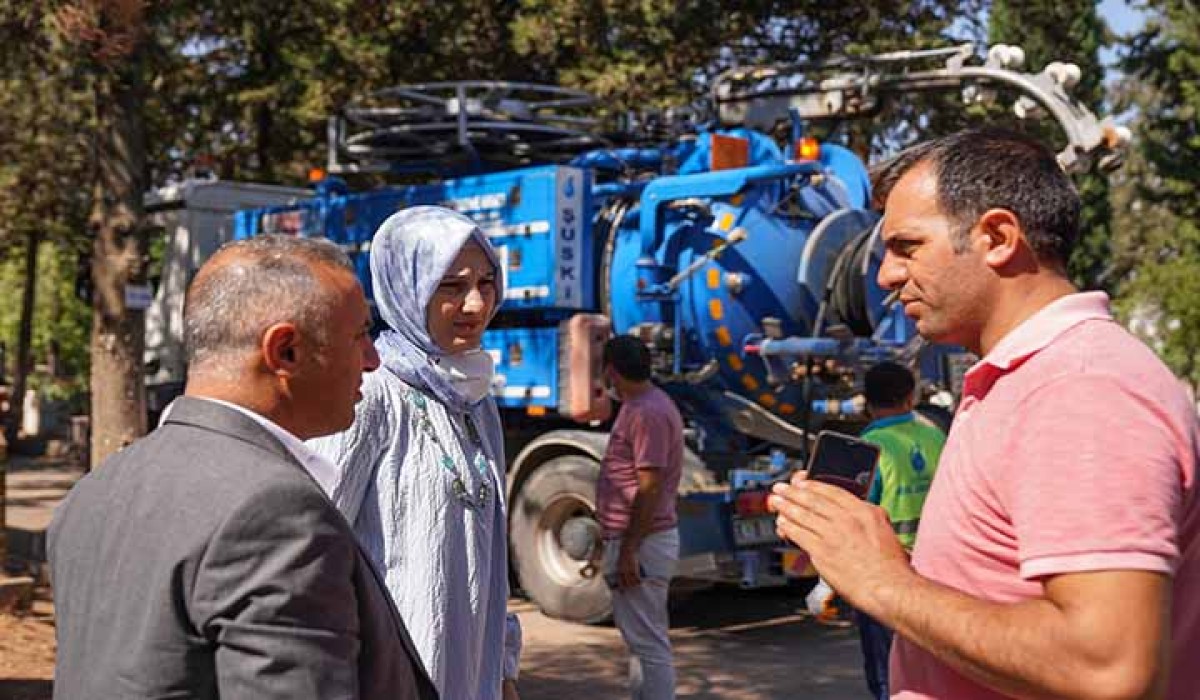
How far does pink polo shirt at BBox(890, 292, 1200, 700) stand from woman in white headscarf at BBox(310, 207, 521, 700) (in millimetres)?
1216

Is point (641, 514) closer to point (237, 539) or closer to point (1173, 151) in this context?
point (237, 539)

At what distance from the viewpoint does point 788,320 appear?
9312 millimetres

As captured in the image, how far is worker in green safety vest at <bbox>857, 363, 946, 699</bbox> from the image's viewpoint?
5.93 m

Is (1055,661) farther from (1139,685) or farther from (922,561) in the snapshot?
(922,561)

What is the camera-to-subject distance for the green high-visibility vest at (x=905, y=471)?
5.92 meters

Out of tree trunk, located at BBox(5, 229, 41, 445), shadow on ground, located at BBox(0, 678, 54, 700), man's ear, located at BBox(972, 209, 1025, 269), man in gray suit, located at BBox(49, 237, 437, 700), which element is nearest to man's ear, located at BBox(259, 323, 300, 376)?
man in gray suit, located at BBox(49, 237, 437, 700)

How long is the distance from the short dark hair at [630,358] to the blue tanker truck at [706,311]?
6.62 ft

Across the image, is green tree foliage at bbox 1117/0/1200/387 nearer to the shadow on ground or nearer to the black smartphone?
the shadow on ground

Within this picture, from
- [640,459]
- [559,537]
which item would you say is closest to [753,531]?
[559,537]

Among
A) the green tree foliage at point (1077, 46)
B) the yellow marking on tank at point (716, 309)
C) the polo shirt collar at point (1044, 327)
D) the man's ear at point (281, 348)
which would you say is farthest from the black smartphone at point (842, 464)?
the green tree foliage at point (1077, 46)

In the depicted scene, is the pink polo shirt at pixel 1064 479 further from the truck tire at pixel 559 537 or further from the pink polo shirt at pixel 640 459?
the truck tire at pixel 559 537

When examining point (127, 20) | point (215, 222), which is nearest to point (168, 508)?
point (127, 20)

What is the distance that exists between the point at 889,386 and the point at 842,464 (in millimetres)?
3820

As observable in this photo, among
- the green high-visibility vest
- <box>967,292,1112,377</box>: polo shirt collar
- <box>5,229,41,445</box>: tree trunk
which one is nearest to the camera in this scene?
<box>967,292,1112,377</box>: polo shirt collar
